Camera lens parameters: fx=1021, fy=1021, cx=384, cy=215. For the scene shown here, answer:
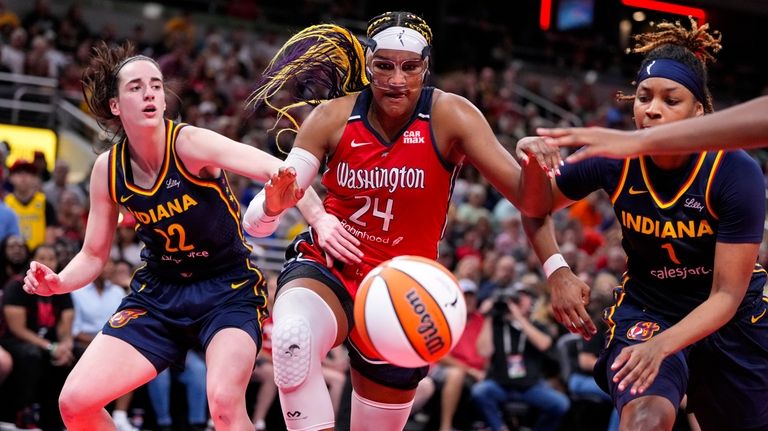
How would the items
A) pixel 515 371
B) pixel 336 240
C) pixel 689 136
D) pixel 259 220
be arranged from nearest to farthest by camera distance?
pixel 689 136
pixel 336 240
pixel 259 220
pixel 515 371

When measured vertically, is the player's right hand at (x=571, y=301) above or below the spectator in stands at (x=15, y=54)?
below

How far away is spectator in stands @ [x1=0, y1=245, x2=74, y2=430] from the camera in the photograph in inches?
337

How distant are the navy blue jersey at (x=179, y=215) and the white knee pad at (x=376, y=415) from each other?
1.01m

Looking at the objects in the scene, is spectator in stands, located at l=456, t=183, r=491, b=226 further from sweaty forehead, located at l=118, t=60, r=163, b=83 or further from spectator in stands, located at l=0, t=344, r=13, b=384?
sweaty forehead, located at l=118, t=60, r=163, b=83

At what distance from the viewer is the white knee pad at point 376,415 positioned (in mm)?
5332

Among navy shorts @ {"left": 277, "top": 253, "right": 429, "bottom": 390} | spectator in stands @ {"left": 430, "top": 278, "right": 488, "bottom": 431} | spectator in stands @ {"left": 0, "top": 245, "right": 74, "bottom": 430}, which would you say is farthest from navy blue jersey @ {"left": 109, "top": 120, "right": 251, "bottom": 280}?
spectator in stands @ {"left": 430, "top": 278, "right": 488, "bottom": 431}

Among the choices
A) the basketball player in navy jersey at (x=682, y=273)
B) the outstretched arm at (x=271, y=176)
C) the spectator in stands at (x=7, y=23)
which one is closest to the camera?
the basketball player in navy jersey at (x=682, y=273)

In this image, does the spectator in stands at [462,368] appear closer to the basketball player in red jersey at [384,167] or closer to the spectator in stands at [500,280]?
the spectator in stands at [500,280]

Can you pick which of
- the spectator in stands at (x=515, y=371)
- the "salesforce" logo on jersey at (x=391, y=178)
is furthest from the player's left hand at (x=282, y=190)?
the spectator in stands at (x=515, y=371)

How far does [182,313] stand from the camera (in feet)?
17.1

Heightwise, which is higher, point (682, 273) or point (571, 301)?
point (682, 273)

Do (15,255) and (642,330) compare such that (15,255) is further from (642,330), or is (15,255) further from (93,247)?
(642,330)

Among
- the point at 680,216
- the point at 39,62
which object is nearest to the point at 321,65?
the point at 680,216

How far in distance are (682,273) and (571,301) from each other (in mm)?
512
